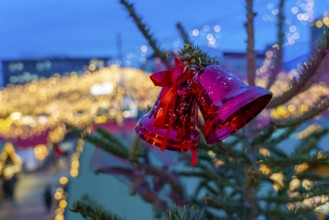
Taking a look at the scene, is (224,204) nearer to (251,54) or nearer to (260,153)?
(260,153)

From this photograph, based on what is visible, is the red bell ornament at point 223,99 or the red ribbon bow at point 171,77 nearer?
the red bell ornament at point 223,99

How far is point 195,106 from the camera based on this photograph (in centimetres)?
169

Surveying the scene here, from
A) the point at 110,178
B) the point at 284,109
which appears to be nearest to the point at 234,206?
the point at 284,109

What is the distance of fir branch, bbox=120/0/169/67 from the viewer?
6.51 ft

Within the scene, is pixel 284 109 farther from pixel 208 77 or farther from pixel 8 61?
pixel 8 61

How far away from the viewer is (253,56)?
2297 mm

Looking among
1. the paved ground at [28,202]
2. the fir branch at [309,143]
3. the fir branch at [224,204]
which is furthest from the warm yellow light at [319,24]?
the paved ground at [28,202]

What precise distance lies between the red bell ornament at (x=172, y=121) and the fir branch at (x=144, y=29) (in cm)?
55

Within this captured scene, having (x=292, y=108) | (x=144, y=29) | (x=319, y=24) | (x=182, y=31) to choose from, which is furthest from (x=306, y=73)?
(x=182, y=31)

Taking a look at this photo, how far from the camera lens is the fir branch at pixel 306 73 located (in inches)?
66.1

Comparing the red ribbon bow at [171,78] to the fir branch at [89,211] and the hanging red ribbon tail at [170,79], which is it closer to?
the hanging red ribbon tail at [170,79]

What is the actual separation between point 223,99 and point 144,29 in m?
0.79

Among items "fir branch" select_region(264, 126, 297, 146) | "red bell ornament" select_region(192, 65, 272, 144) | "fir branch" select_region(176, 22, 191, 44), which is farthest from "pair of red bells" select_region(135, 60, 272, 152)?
"fir branch" select_region(176, 22, 191, 44)

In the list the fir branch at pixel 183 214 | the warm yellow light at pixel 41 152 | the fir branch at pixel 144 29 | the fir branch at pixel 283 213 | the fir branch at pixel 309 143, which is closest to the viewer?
the fir branch at pixel 183 214
